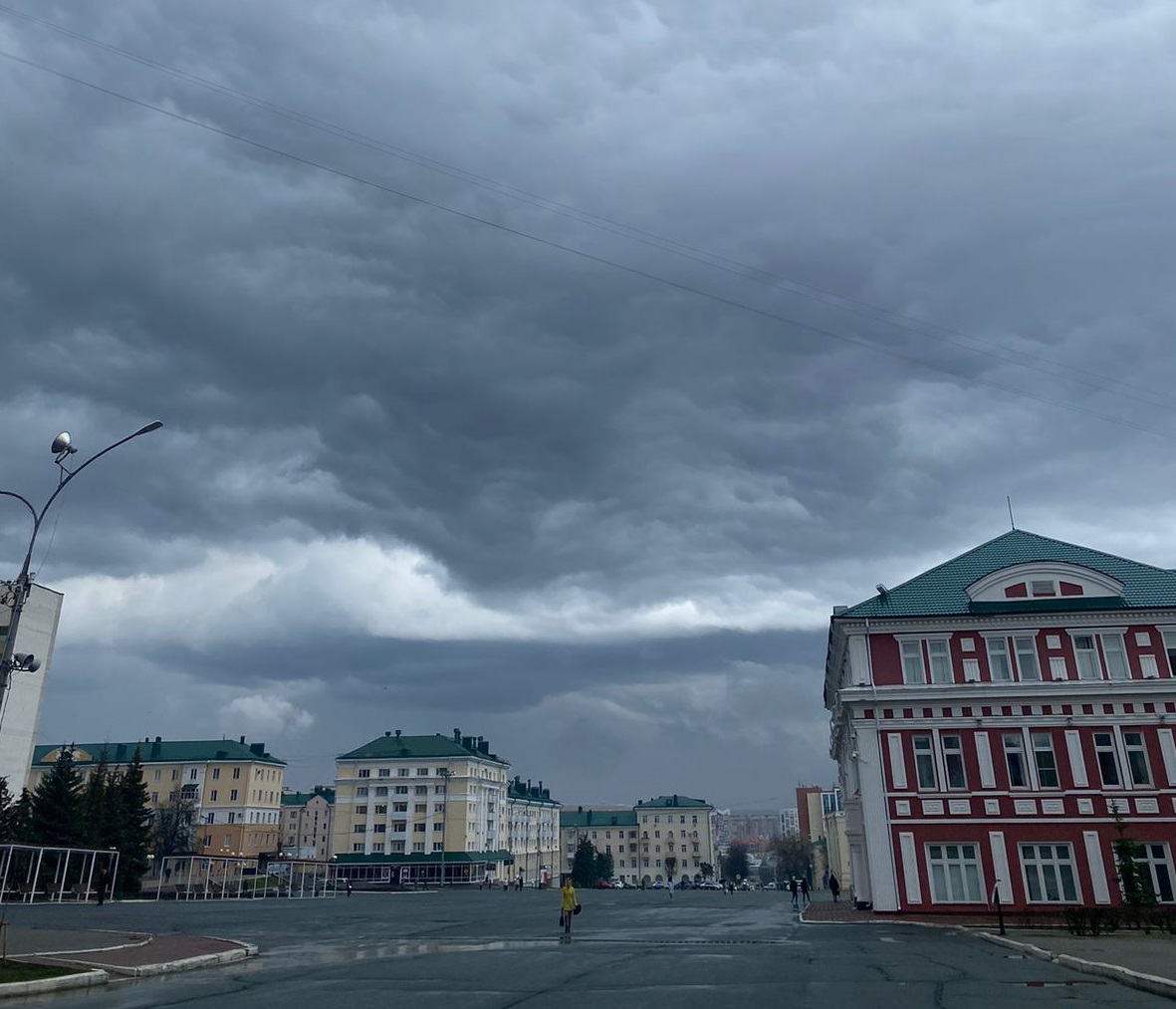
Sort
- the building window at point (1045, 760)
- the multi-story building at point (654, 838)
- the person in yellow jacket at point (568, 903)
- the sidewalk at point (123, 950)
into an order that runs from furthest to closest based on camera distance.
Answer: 1. the multi-story building at point (654, 838)
2. the building window at point (1045, 760)
3. the person in yellow jacket at point (568, 903)
4. the sidewalk at point (123, 950)

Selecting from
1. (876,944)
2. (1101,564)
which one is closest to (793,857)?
(1101,564)

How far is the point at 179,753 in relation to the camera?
125 metres

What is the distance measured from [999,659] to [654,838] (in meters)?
156

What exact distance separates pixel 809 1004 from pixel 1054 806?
98.9ft

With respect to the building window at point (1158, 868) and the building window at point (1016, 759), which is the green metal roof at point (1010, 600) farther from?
the building window at point (1158, 868)

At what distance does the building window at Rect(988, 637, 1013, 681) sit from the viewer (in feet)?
133

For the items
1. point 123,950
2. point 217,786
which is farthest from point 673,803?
point 123,950

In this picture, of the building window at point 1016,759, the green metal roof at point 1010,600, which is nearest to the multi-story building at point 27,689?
the green metal roof at point 1010,600

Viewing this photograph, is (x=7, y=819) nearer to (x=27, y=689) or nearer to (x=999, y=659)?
(x=27, y=689)

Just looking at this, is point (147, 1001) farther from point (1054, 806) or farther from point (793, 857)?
point (793, 857)

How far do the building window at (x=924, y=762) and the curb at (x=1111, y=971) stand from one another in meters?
15.7

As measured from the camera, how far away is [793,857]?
552 ft

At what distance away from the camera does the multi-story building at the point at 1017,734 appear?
38.2 metres

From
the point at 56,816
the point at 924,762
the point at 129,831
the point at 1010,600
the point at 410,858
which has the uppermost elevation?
the point at 1010,600
